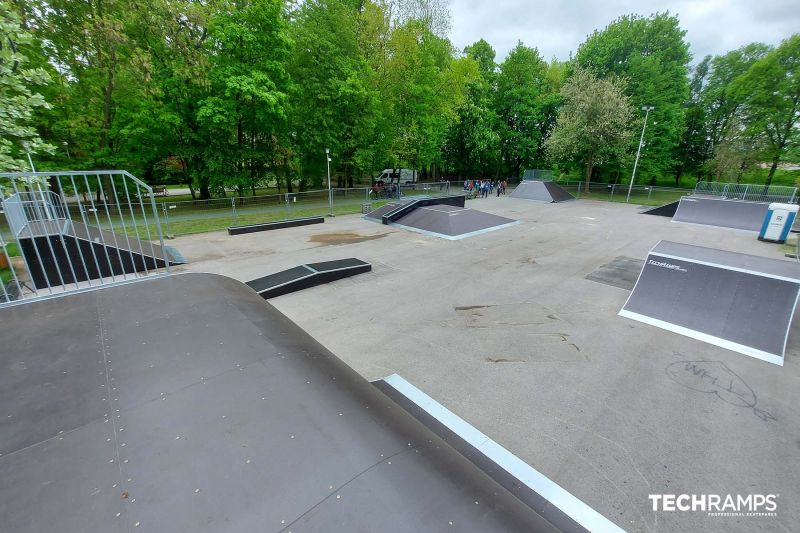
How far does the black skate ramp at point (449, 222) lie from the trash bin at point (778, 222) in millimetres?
11327

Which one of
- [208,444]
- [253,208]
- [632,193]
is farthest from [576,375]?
[632,193]

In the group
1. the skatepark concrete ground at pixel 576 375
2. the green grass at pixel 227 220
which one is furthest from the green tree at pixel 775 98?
the green grass at pixel 227 220

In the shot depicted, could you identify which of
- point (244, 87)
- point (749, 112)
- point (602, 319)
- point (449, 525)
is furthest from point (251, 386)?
point (749, 112)

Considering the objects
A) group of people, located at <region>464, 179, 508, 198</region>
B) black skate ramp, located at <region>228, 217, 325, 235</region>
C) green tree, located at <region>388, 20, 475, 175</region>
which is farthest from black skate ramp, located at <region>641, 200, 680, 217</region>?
black skate ramp, located at <region>228, 217, 325, 235</region>

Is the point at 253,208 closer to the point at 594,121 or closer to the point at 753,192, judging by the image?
the point at 594,121

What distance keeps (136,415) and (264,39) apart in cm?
2317

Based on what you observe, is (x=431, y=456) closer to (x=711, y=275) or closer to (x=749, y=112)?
(x=711, y=275)

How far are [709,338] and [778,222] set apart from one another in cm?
1434

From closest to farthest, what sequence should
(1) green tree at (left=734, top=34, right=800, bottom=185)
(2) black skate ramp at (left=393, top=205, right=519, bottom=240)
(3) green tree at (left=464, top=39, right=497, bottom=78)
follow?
(2) black skate ramp at (left=393, top=205, right=519, bottom=240), (1) green tree at (left=734, top=34, right=800, bottom=185), (3) green tree at (left=464, top=39, right=497, bottom=78)

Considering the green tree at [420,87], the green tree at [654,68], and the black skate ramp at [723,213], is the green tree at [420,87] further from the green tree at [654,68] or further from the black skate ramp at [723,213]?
the black skate ramp at [723,213]

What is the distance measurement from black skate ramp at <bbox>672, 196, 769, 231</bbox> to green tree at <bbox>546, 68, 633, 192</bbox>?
9.05 metres

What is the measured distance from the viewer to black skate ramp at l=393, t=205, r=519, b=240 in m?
15.3

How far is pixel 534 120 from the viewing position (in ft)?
117

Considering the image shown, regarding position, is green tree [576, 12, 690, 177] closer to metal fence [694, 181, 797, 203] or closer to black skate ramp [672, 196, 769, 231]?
metal fence [694, 181, 797, 203]
